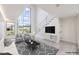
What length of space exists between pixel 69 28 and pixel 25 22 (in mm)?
1134

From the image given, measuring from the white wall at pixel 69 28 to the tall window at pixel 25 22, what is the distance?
32.5 inches

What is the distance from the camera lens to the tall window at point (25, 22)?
2.61 metres

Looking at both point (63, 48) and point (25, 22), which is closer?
point (63, 48)

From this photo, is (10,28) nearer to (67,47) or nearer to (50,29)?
(50,29)

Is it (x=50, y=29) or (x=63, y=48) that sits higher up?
(x=50, y=29)

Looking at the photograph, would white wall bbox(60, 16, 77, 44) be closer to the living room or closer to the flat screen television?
the living room

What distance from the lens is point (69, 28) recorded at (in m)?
2.72

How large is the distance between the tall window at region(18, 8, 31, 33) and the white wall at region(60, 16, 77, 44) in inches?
32.5

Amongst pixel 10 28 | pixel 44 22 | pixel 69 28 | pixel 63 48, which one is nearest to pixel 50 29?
pixel 44 22

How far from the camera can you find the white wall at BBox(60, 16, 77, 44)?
2.63m
